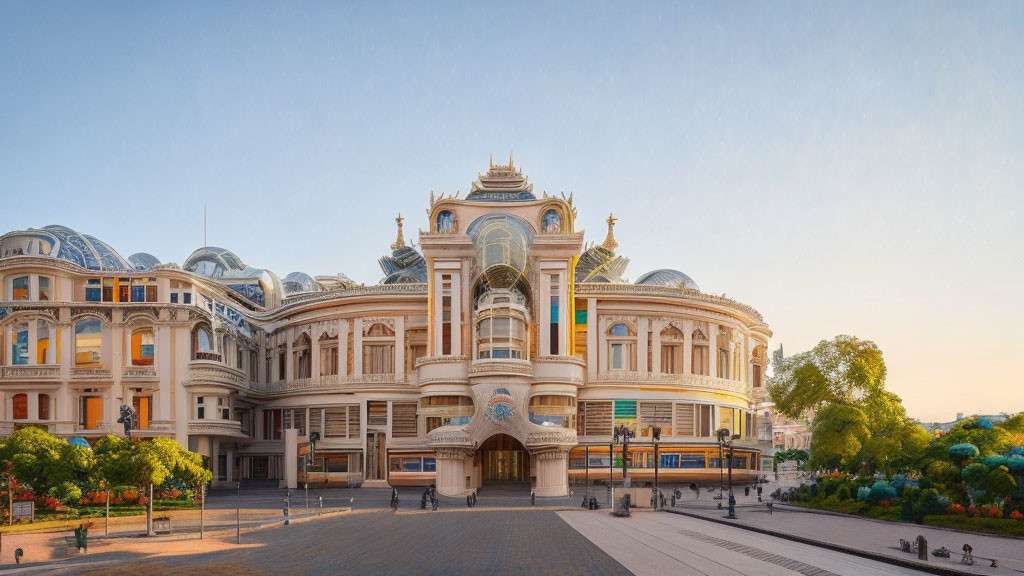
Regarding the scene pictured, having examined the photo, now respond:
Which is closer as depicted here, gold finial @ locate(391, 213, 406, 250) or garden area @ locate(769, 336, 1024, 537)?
garden area @ locate(769, 336, 1024, 537)

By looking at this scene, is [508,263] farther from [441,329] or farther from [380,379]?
[380,379]

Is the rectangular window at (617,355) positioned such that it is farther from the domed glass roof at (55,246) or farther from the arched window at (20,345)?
the arched window at (20,345)

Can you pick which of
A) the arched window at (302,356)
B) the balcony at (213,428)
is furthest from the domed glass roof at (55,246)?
the arched window at (302,356)

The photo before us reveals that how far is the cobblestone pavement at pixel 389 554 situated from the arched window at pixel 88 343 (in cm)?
3557

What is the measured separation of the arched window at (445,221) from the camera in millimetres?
77312

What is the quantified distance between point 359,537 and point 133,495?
68.4ft

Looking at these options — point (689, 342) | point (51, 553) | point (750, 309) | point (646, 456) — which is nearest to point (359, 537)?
point (51, 553)

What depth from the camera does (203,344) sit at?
72.9 m

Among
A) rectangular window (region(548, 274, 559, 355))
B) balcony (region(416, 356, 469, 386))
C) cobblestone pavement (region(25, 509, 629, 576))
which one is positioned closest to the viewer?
cobblestone pavement (region(25, 509, 629, 576))

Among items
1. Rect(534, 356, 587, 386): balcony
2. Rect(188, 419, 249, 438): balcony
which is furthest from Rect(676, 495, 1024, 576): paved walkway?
Rect(188, 419, 249, 438): balcony

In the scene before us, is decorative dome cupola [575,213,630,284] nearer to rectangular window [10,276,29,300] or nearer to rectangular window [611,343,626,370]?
rectangular window [611,343,626,370]

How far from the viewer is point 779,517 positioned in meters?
46.9

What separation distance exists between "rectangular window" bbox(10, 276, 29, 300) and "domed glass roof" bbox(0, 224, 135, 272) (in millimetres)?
2152

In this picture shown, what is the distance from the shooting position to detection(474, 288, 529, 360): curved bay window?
70.7 meters
